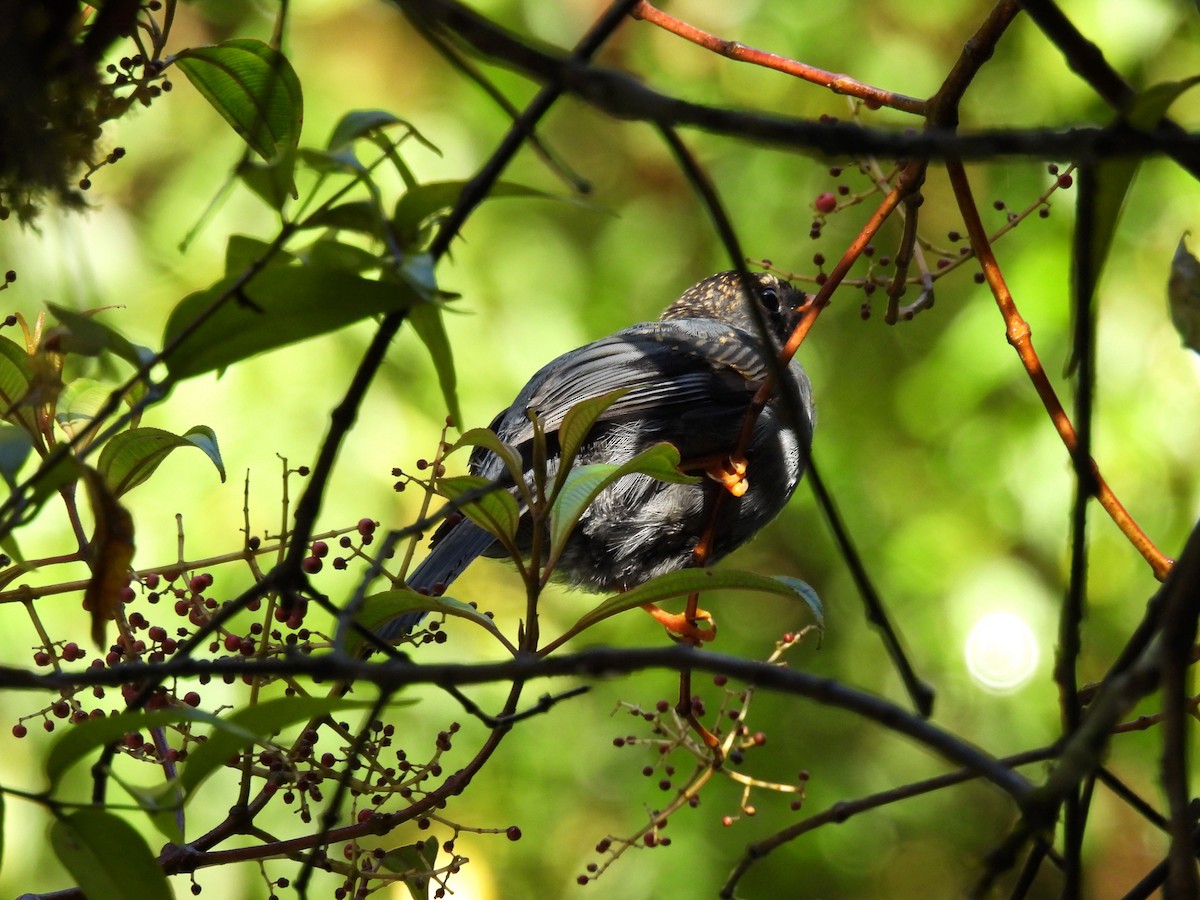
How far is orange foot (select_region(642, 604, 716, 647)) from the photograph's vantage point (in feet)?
8.14

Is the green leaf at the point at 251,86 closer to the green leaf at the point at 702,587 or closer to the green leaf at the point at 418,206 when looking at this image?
the green leaf at the point at 418,206

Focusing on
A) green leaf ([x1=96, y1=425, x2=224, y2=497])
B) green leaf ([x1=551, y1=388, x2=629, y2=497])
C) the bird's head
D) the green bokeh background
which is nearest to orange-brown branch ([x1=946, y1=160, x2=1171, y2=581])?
green leaf ([x1=551, y1=388, x2=629, y2=497])

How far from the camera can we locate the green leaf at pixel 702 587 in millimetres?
1518

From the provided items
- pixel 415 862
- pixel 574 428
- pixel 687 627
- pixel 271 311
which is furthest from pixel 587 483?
pixel 687 627

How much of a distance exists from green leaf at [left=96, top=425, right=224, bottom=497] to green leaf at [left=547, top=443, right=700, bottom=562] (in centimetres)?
39

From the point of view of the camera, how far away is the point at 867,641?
437 centimetres

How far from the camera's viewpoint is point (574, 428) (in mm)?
1542

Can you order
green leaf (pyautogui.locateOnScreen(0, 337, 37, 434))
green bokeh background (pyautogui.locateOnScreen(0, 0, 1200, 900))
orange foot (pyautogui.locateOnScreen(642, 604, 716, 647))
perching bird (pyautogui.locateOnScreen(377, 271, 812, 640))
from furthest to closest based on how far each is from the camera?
green bokeh background (pyautogui.locateOnScreen(0, 0, 1200, 900)), perching bird (pyautogui.locateOnScreen(377, 271, 812, 640)), orange foot (pyautogui.locateOnScreen(642, 604, 716, 647)), green leaf (pyautogui.locateOnScreen(0, 337, 37, 434))

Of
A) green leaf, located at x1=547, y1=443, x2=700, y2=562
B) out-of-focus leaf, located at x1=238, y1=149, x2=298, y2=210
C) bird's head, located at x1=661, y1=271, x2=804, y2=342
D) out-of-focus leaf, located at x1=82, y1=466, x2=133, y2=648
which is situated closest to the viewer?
out-of-focus leaf, located at x1=238, y1=149, x2=298, y2=210

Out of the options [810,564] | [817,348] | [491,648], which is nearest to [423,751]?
[491,648]

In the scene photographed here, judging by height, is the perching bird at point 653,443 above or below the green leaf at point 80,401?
above

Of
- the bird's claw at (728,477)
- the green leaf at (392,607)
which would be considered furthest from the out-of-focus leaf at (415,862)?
the bird's claw at (728,477)

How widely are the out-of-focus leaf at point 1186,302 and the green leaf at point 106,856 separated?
0.94 metres

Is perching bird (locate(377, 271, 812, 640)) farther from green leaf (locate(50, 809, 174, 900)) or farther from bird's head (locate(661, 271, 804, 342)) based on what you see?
green leaf (locate(50, 809, 174, 900))
